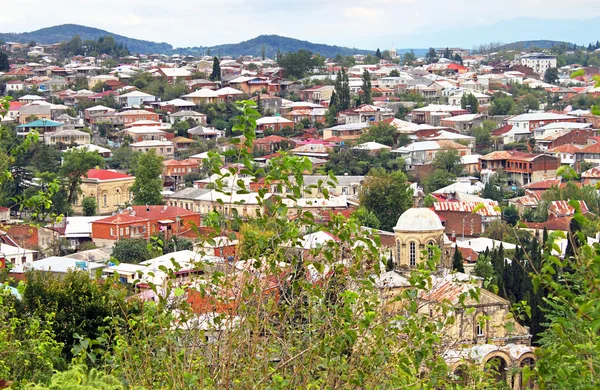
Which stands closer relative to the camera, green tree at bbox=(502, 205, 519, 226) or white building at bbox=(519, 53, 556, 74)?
green tree at bbox=(502, 205, 519, 226)

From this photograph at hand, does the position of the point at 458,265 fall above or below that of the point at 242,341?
below

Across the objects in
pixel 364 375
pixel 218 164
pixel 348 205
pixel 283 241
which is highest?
pixel 218 164

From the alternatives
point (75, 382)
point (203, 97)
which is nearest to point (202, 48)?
point (203, 97)

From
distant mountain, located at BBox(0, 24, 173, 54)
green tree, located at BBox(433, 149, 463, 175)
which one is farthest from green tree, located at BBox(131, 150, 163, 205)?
distant mountain, located at BBox(0, 24, 173, 54)

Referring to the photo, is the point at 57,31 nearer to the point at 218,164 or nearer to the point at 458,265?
the point at 458,265

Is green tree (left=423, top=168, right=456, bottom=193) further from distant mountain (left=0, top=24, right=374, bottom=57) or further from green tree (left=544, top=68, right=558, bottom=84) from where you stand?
distant mountain (left=0, top=24, right=374, bottom=57)

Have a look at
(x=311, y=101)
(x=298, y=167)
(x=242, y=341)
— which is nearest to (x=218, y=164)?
(x=298, y=167)

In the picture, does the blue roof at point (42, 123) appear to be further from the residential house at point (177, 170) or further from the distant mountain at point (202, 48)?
the distant mountain at point (202, 48)
